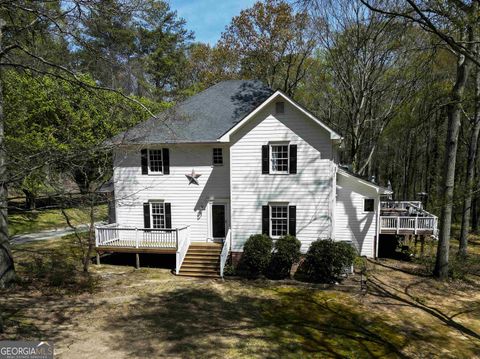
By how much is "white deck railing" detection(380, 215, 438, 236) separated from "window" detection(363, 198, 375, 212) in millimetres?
1146

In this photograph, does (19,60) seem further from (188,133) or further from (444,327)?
(444,327)

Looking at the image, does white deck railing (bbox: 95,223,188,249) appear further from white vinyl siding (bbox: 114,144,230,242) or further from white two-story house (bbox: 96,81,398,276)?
white vinyl siding (bbox: 114,144,230,242)

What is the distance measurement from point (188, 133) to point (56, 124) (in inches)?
519

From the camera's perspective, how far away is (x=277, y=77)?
1128 inches

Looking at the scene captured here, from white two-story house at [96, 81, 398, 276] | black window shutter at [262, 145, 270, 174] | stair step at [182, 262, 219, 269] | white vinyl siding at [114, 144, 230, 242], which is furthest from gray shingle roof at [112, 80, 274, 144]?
stair step at [182, 262, 219, 269]

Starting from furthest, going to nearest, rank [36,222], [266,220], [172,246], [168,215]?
[36,222], [168,215], [172,246], [266,220]

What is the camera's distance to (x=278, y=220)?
15016 mm

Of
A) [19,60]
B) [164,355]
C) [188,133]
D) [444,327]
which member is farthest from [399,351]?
[19,60]

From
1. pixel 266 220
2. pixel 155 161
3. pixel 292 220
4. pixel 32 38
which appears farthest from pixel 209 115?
pixel 32 38

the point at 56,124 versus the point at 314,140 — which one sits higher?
the point at 56,124

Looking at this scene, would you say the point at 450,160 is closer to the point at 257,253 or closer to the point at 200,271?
the point at 257,253

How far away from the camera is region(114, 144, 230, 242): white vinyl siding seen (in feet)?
53.0

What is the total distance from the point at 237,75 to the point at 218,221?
60.6ft

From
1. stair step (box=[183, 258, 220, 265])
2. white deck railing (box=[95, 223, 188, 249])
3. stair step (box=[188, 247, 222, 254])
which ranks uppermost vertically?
white deck railing (box=[95, 223, 188, 249])
